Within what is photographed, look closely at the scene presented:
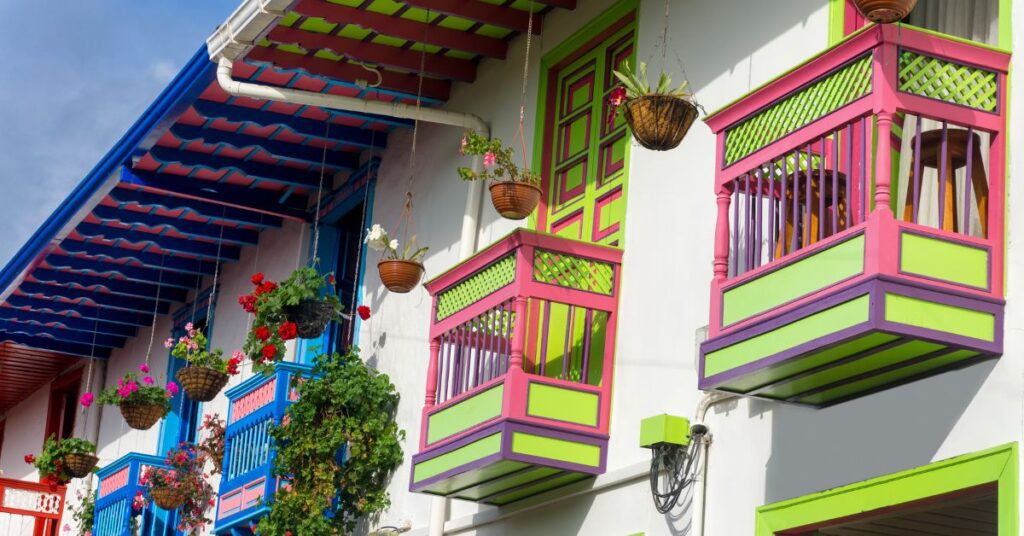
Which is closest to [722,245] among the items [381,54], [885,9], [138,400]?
[885,9]

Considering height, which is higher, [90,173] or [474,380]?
[90,173]

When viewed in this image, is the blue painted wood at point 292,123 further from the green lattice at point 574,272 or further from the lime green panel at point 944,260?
the lime green panel at point 944,260

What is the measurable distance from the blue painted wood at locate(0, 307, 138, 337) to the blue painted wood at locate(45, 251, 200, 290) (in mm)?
1690

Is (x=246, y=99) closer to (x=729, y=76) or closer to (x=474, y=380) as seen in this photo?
(x=474, y=380)

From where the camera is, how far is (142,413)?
1705 cm

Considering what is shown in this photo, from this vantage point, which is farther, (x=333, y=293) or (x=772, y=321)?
(x=333, y=293)

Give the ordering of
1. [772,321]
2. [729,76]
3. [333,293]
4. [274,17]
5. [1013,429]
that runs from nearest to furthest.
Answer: [1013,429] < [772,321] < [729,76] < [274,17] < [333,293]

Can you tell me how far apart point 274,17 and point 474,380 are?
2.97 metres

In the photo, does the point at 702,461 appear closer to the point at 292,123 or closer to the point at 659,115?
the point at 659,115

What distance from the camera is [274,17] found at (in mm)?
12203

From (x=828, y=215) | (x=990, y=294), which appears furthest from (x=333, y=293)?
(x=990, y=294)

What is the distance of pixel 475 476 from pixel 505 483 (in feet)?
0.76

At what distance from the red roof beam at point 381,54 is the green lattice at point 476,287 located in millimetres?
2421

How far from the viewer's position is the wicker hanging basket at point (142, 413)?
17.0 meters
